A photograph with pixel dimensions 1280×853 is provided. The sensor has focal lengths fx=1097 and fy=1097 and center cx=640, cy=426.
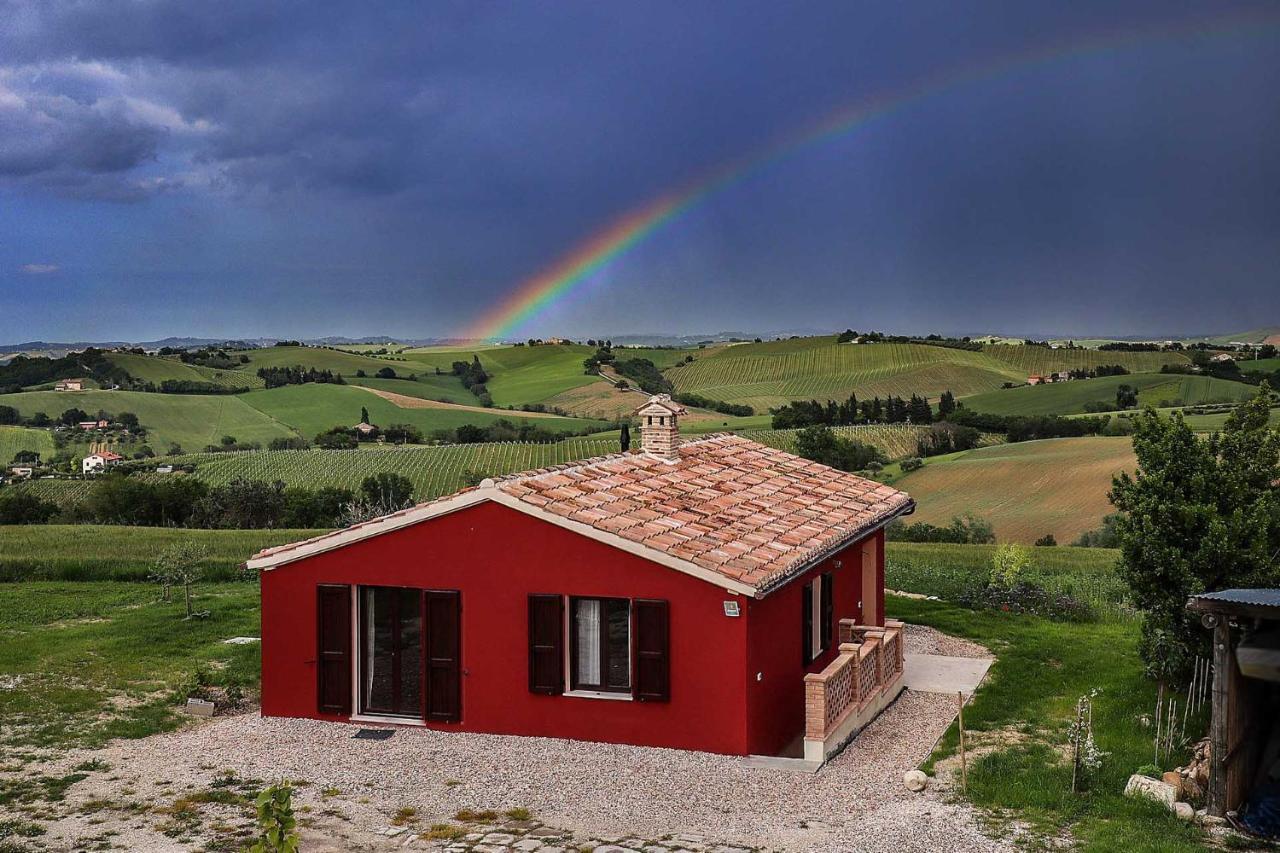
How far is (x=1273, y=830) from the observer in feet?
31.1

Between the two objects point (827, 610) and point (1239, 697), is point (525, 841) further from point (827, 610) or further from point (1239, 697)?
point (827, 610)

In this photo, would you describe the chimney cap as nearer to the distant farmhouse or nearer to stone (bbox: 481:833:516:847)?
stone (bbox: 481:833:516:847)

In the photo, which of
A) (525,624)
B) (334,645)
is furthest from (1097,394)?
(334,645)

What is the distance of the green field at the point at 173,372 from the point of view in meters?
105

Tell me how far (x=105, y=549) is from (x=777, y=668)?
27.5m

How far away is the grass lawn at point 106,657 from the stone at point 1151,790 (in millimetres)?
11205

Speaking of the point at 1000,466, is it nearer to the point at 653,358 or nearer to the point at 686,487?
the point at 686,487

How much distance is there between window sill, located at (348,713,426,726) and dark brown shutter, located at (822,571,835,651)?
5674 mm

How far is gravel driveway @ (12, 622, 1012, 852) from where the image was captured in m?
9.87

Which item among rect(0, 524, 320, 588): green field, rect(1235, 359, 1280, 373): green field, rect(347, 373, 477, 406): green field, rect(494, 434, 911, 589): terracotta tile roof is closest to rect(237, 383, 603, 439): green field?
rect(347, 373, 477, 406): green field

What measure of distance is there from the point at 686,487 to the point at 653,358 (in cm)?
11424

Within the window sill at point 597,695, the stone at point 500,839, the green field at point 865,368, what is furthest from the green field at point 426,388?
the stone at point 500,839

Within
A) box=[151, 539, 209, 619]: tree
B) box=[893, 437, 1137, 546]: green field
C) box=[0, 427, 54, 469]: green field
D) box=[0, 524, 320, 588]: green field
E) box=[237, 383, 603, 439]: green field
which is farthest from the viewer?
box=[237, 383, 603, 439]: green field

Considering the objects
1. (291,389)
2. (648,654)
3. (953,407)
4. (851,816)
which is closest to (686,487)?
(648,654)
